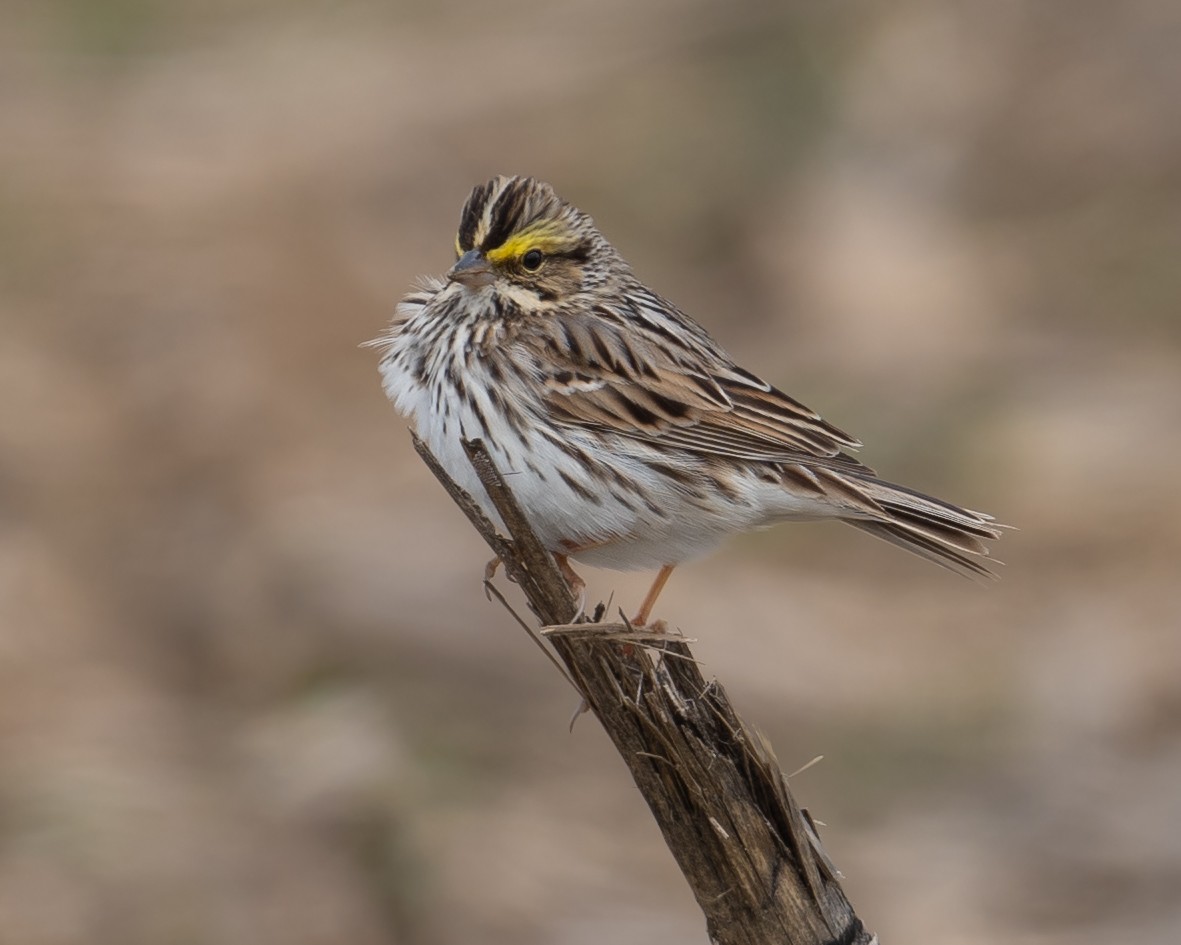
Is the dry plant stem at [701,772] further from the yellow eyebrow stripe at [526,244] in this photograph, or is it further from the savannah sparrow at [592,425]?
the yellow eyebrow stripe at [526,244]

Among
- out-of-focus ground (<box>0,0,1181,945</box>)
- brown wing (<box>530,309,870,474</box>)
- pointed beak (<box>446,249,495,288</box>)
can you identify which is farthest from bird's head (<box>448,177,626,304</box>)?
out-of-focus ground (<box>0,0,1181,945</box>)

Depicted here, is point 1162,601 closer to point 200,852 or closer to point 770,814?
point 200,852

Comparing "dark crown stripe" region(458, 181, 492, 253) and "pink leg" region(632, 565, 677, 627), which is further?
"dark crown stripe" region(458, 181, 492, 253)

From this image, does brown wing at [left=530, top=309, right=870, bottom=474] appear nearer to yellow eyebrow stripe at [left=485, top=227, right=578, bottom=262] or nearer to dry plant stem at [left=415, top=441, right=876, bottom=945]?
yellow eyebrow stripe at [left=485, top=227, right=578, bottom=262]

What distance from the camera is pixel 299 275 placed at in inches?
851

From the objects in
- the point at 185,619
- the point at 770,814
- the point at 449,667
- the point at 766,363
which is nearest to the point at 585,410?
the point at 770,814

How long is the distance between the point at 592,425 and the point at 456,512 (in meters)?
9.85

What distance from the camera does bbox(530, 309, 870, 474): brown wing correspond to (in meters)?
8.01

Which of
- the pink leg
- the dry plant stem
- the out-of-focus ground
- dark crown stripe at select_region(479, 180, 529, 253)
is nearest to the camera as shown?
the dry plant stem

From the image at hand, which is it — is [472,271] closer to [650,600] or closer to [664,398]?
[664,398]

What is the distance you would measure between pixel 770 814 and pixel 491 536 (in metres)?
1.36

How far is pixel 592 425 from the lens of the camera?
7.93 meters

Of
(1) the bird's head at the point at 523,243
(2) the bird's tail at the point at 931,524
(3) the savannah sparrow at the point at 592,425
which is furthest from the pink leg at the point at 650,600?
(1) the bird's head at the point at 523,243

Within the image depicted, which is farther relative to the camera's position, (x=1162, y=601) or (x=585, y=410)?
(x=1162, y=601)
